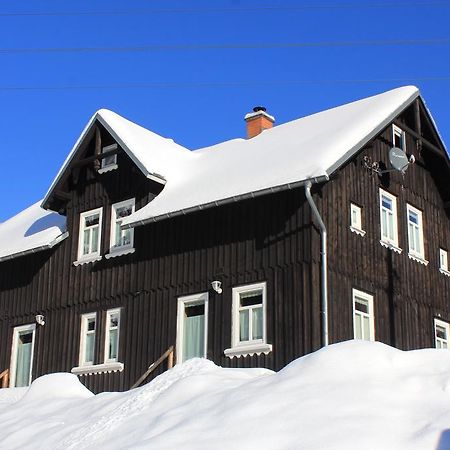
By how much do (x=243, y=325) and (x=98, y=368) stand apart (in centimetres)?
459

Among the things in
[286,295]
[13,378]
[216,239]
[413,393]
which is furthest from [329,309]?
[13,378]

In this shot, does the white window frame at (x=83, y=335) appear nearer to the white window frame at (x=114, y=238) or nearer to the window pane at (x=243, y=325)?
the white window frame at (x=114, y=238)

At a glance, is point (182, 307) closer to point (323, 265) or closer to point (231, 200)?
point (231, 200)

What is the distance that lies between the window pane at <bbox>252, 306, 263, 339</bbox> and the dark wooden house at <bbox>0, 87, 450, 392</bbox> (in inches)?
1.3

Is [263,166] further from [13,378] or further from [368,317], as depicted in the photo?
[13,378]

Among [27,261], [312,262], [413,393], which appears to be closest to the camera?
[413,393]

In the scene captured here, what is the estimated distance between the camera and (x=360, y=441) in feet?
32.0

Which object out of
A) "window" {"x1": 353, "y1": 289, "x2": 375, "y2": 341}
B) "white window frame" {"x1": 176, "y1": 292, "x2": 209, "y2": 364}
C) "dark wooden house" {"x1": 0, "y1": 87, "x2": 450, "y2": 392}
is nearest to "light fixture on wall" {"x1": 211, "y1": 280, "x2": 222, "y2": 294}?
"dark wooden house" {"x1": 0, "y1": 87, "x2": 450, "y2": 392}

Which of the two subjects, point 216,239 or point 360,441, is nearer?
point 360,441

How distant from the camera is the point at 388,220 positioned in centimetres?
2127

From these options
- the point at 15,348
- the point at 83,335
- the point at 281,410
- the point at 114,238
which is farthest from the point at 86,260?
the point at 281,410

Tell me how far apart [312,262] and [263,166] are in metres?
3.01

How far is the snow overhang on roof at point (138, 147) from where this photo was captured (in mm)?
21844

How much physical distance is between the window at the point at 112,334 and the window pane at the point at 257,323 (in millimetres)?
4288
